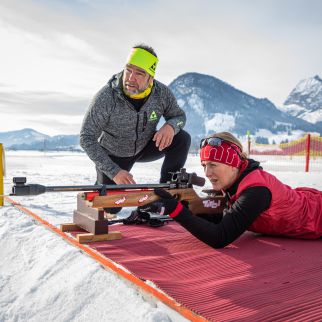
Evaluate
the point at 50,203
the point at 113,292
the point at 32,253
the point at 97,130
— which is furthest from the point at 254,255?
the point at 50,203

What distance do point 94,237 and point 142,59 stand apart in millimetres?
1817

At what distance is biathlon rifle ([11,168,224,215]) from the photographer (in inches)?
98.8

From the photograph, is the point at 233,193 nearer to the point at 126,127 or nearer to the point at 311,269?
the point at 311,269

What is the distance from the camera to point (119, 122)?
397cm

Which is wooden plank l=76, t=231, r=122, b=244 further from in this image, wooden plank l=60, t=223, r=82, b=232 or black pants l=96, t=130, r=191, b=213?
black pants l=96, t=130, r=191, b=213

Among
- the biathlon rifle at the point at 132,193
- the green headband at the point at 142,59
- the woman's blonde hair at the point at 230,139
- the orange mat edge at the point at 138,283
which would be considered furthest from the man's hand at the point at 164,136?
the orange mat edge at the point at 138,283

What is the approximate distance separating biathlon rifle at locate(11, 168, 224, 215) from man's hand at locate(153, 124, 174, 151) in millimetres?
824

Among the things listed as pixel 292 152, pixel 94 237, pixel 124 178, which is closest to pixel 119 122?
pixel 124 178

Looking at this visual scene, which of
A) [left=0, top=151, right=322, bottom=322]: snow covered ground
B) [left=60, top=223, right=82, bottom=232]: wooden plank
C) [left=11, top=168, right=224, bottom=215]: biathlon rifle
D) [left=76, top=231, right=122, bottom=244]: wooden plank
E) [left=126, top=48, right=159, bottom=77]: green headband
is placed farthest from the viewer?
[left=126, top=48, right=159, bottom=77]: green headband

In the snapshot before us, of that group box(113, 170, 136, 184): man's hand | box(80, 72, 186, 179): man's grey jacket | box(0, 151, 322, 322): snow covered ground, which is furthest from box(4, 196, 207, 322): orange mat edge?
box(80, 72, 186, 179): man's grey jacket

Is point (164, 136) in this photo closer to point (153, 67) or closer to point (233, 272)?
point (153, 67)

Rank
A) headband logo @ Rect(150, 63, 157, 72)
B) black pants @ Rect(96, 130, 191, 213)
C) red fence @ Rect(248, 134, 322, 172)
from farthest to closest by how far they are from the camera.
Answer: red fence @ Rect(248, 134, 322, 172), black pants @ Rect(96, 130, 191, 213), headband logo @ Rect(150, 63, 157, 72)

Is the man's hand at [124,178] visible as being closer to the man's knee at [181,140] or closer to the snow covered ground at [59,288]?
the snow covered ground at [59,288]

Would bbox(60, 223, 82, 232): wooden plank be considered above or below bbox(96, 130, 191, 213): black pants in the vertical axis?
below
